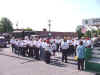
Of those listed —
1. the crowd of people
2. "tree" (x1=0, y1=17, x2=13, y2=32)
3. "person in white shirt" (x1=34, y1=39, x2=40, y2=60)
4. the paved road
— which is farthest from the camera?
"tree" (x1=0, y1=17, x2=13, y2=32)

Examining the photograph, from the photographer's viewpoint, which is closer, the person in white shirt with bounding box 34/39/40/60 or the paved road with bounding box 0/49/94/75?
the paved road with bounding box 0/49/94/75

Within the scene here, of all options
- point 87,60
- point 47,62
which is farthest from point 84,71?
point 47,62

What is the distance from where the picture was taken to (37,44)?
11453mm

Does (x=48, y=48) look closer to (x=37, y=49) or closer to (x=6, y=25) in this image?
(x=37, y=49)

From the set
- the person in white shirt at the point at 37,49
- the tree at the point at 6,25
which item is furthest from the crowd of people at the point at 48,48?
the tree at the point at 6,25

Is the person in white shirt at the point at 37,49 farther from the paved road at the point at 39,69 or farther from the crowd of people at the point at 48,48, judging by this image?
the paved road at the point at 39,69

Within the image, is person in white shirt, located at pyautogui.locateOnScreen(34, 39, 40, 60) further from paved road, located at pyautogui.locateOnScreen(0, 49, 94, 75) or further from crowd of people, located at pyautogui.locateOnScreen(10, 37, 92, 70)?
paved road, located at pyautogui.locateOnScreen(0, 49, 94, 75)

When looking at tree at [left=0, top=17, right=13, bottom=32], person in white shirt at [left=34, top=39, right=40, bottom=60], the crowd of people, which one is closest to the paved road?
the crowd of people

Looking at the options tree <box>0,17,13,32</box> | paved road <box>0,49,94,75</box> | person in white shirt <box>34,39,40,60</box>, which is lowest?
paved road <box>0,49,94,75</box>

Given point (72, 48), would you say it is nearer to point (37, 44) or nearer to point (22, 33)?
point (37, 44)

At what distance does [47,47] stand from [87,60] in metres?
3.26

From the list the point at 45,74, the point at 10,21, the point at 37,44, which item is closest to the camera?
the point at 45,74

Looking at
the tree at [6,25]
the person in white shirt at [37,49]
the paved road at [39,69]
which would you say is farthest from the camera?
the tree at [6,25]

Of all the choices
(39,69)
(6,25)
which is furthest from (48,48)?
(6,25)
